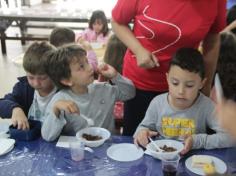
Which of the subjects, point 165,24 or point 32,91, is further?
point 32,91

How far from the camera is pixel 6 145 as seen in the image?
1.71 meters

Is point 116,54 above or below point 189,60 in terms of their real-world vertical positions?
below

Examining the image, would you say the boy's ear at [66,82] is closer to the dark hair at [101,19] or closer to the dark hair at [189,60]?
the dark hair at [189,60]

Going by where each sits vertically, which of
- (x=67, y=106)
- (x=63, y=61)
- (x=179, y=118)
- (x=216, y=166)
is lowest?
(x=216, y=166)

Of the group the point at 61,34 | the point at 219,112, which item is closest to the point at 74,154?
the point at 219,112

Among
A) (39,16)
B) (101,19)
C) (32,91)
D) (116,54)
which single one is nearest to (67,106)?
(32,91)

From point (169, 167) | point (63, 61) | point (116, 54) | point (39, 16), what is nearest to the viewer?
point (169, 167)

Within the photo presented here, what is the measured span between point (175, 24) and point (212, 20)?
224mm

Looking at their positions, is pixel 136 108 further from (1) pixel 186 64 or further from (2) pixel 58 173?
(2) pixel 58 173

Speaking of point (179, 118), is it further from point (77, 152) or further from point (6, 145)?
point (6, 145)

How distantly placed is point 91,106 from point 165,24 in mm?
641

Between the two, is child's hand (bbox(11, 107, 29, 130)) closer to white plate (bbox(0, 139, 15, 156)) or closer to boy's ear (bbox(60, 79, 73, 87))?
white plate (bbox(0, 139, 15, 156))

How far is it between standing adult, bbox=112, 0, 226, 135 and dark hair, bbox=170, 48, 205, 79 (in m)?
0.06

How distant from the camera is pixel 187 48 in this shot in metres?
1.78
